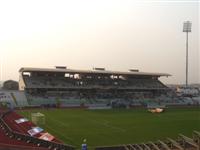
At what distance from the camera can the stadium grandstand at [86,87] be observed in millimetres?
69875

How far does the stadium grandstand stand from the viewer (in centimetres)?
6988

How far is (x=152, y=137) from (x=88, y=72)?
5021 centimetres

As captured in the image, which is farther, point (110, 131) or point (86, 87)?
point (86, 87)

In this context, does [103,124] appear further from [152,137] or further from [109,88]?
[109,88]

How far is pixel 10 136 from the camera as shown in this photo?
2698cm

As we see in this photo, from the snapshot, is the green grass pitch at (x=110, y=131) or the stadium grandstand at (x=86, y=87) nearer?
the green grass pitch at (x=110, y=131)

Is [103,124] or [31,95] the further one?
[31,95]

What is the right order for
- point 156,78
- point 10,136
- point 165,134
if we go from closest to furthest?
point 10,136 < point 165,134 < point 156,78

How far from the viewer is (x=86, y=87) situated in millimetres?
76875

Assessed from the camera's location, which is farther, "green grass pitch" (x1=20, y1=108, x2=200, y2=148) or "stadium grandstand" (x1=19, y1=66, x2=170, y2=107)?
"stadium grandstand" (x1=19, y1=66, x2=170, y2=107)

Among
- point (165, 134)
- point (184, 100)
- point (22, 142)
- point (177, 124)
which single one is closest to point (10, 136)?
point (22, 142)

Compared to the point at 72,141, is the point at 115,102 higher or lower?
lower

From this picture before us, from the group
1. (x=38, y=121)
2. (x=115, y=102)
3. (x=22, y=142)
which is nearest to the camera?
(x=22, y=142)

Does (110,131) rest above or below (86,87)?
above
